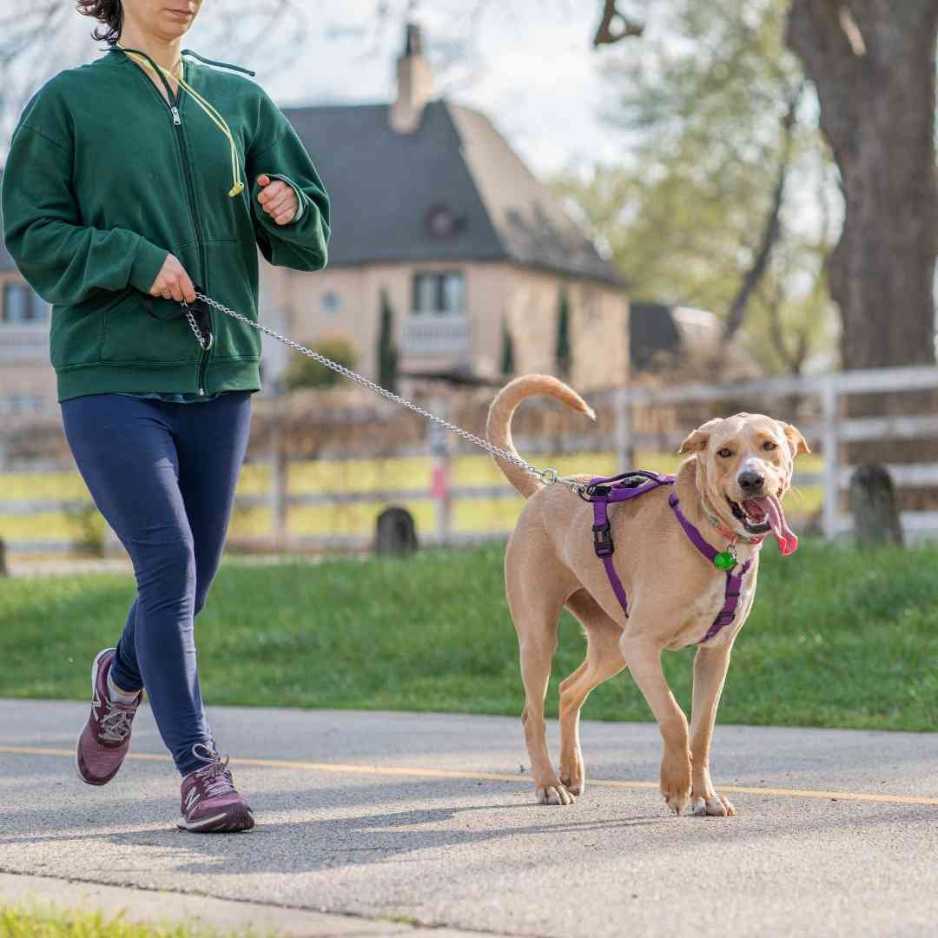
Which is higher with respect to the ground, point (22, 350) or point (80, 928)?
point (22, 350)

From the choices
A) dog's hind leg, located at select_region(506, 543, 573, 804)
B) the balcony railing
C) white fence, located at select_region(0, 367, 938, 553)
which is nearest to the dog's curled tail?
dog's hind leg, located at select_region(506, 543, 573, 804)

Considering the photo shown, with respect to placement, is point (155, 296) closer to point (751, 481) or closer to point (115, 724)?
point (115, 724)

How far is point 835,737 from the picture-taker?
792 centimetres

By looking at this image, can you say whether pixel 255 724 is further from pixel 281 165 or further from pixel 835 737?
pixel 281 165

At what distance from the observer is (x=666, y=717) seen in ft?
18.3

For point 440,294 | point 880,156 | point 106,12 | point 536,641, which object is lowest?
point 536,641

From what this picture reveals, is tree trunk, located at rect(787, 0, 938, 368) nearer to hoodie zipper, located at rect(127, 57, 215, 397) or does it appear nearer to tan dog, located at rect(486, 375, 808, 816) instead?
tan dog, located at rect(486, 375, 808, 816)

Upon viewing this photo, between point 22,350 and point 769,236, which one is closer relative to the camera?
point 769,236

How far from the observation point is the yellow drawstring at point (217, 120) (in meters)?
5.71

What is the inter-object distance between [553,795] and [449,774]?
909 mm

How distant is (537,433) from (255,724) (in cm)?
1242

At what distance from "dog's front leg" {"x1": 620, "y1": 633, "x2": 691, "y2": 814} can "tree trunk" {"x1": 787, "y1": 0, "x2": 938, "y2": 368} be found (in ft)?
45.5

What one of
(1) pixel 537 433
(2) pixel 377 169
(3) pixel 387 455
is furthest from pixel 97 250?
(2) pixel 377 169

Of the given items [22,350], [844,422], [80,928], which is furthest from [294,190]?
[22,350]
